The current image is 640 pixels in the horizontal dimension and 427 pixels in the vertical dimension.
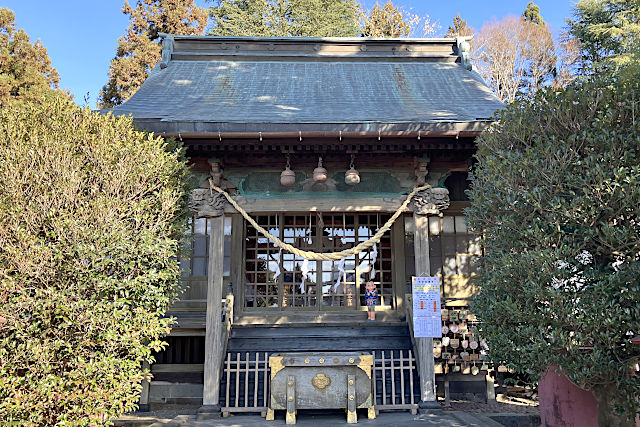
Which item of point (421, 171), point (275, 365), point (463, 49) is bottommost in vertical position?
point (275, 365)

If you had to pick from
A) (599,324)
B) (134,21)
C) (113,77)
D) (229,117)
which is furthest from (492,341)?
(134,21)

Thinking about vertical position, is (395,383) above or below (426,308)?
below

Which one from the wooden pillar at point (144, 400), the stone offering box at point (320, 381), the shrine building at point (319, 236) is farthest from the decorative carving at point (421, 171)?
the wooden pillar at point (144, 400)

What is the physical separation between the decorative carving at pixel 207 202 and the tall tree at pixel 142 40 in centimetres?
1085

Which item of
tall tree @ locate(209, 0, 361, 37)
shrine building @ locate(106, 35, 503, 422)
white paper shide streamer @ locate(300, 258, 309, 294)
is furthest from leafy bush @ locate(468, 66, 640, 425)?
tall tree @ locate(209, 0, 361, 37)

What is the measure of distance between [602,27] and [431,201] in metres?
15.6

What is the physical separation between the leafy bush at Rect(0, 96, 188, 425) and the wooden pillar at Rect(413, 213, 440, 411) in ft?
12.3

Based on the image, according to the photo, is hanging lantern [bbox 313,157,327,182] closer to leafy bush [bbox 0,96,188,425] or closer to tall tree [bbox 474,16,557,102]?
leafy bush [bbox 0,96,188,425]

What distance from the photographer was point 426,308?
702cm

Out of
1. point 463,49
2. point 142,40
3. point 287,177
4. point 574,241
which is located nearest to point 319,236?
point 287,177

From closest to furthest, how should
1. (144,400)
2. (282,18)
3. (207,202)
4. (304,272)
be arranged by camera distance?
1. (207,202)
2. (144,400)
3. (304,272)
4. (282,18)

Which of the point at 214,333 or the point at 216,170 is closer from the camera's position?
the point at 214,333

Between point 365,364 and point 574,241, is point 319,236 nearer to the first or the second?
point 365,364

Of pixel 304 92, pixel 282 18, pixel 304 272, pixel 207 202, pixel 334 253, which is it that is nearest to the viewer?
pixel 334 253
